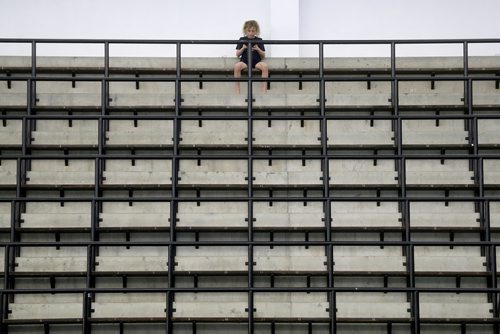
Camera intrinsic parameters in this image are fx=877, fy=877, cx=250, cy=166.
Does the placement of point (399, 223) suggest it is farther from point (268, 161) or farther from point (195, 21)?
point (195, 21)

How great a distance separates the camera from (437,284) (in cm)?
632

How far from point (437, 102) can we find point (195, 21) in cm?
265

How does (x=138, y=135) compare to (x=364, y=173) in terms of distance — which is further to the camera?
(x=138, y=135)

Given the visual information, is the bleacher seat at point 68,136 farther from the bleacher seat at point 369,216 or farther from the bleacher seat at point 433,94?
the bleacher seat at point 433,94

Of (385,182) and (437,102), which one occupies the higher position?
(437,102)

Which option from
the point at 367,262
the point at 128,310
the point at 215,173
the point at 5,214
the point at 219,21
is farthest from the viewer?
the point at 219,21

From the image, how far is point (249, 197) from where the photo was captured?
6195 mm

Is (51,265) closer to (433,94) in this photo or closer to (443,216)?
(443,216)

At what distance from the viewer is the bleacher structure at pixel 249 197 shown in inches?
239

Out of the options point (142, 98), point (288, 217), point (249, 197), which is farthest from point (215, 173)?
point (142, 98)

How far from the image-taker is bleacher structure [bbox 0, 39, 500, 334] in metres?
6.08

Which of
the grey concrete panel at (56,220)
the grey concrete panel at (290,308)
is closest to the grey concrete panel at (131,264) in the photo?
the grey concrete panel at (56,220)

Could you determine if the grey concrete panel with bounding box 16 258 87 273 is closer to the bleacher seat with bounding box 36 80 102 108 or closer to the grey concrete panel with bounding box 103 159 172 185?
the grey concrete panel with bounding box 103 159 172 185

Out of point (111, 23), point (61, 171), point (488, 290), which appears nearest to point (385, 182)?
point (488, 290)
